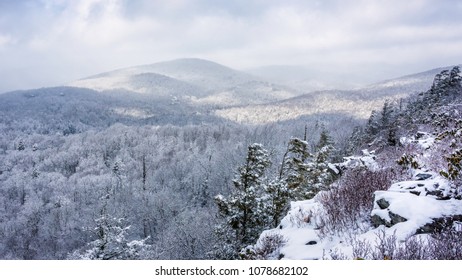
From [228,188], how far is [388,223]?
Answer: 162 feet

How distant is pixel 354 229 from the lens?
5824 mm

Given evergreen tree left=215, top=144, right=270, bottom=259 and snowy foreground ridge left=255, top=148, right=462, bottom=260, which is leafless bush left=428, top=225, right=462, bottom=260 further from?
evergreen tree left=215, top=144, right=270, bottom=259

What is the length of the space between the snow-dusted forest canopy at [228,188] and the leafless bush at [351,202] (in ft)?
0.09

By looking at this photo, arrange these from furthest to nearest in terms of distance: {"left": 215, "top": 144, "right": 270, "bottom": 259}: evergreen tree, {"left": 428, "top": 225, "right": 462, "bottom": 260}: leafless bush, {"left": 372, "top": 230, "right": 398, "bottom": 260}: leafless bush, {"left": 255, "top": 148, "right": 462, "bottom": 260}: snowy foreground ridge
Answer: {"left": 215, "top": 144, "right": 270, "bottom": 259}: evergreen tree
{"left": 255, "top": 148, "right": 462, "bottom": 260}: snowy foreground ridge
{"left": 372, "top": 230, "right": 398, "bottom": 260}: leafless bush
{"left": 428, "top": 225, "right": 462, "bottom": 260}: leafless bush

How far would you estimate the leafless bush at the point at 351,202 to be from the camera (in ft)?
19.9

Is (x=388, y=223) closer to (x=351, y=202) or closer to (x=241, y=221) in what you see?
(x=351, y=202)

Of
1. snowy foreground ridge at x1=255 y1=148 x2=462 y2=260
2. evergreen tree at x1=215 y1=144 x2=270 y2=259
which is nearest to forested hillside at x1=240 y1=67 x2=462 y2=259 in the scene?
snowy foreground ridge at x1=255 y1=148 x2=462 y2=260

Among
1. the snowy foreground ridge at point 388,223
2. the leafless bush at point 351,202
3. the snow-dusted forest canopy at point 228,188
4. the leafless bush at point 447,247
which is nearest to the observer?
the leafless bush at point 447,247

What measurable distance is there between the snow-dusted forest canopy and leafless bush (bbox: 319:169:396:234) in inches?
1.1

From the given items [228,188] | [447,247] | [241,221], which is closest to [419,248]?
[447,247]

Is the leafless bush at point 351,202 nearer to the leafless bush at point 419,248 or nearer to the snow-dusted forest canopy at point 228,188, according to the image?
the snow-dusted forest canopy at point 228,188

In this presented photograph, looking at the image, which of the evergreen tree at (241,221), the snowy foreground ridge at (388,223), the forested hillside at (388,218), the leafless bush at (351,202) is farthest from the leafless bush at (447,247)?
the evergreen tree at (241,221)

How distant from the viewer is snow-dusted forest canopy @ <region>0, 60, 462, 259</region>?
5.88 m

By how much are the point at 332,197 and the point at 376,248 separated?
109 inches
